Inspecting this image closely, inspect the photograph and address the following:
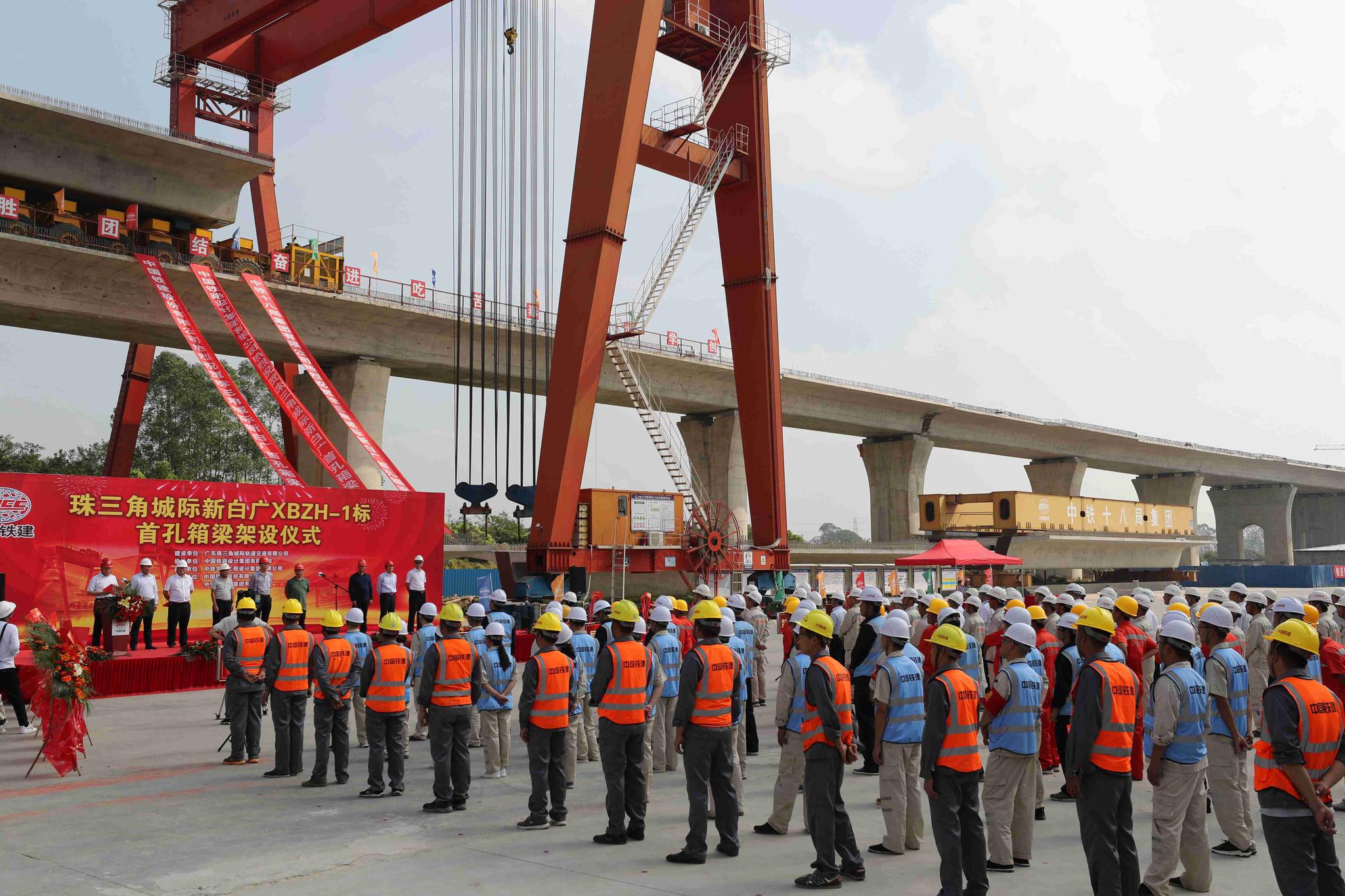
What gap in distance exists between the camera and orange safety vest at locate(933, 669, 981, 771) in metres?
7.40

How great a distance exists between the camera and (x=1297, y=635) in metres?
6.56

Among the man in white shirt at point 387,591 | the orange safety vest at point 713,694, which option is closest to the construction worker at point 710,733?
the orange safety vest at point 713,694

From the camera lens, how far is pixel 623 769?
9.48 meters

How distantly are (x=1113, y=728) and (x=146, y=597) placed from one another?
18896 millimetres

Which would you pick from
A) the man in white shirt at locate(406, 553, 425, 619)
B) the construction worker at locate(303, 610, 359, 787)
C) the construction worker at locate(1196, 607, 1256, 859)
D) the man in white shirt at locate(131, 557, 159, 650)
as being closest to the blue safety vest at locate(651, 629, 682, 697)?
the construction worker at locate(303, 610, 359, 787)

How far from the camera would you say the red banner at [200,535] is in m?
20.1

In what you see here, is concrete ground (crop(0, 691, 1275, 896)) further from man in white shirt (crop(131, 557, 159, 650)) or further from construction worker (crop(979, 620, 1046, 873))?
man in white shirt (crop(131, 557, 159, 650))

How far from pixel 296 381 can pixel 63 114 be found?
12.4 meters

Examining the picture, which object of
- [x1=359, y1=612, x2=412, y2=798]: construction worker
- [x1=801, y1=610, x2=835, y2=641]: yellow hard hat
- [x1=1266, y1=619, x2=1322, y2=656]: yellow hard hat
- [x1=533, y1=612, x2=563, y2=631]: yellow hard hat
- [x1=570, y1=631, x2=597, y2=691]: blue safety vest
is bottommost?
[x1=359, y1=612, x2=412, y2=798]: construction worker

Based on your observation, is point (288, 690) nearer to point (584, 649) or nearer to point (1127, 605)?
point (584, 649)

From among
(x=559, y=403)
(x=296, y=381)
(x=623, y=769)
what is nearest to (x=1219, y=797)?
(x=623, y=769)

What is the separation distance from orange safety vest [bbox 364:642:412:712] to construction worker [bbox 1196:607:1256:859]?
7.68 m

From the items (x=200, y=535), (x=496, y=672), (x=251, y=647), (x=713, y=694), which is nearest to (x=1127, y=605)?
(x=713, y=694)

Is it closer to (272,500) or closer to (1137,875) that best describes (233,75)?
(272,500)
